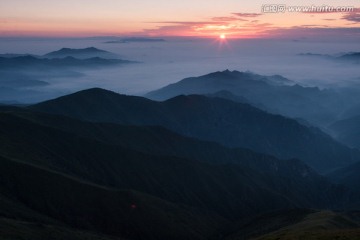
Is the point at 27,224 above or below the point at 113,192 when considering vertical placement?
above

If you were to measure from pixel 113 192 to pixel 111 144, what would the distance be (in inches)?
2272

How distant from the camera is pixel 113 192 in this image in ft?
455

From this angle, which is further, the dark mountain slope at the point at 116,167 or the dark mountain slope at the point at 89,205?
the dark mountain slope at the point at 116,167

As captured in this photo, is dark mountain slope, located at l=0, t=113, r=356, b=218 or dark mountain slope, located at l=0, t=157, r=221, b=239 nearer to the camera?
dark mountain slope, located at l=0, t=157, r=221, b=239

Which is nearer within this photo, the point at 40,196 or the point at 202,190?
the point at 40,196

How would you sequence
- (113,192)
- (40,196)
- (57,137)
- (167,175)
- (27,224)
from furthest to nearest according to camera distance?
1. (167,175)
2. (57,137)
3. (113,192)
4. (40,196)
5. (27,224)

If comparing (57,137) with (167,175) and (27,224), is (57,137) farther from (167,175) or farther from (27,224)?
(27,224)

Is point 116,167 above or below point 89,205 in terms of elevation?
below

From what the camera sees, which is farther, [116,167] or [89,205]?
[116,167]

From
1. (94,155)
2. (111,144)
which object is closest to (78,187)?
(94,155)

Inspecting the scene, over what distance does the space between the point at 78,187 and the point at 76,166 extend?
117ft

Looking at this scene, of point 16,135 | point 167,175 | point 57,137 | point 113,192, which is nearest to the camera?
point 113,192

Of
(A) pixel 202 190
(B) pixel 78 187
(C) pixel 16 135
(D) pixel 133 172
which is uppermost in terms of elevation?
(C) pixel 16 135

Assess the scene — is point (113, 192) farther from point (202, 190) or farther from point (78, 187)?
point (202, 190)
